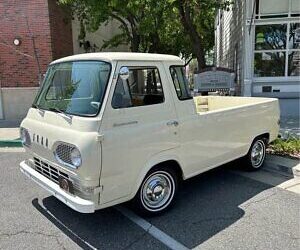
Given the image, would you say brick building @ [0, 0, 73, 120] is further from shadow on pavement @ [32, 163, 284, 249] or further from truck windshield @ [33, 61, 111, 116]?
shadow on pavement @ [32, 163, 284, 249]

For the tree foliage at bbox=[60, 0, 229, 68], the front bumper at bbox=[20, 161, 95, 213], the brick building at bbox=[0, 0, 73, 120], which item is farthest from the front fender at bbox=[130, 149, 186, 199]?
the brick building at bbox=[0, 0, 73, 120]

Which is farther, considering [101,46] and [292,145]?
[101,46]

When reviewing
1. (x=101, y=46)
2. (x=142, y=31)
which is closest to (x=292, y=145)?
(x=142, y=31)

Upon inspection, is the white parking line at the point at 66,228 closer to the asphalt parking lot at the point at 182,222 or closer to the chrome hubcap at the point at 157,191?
the asphalt parking lot at the point at 182,222

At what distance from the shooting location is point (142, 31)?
12.5 meters

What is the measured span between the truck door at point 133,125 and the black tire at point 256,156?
6.57 feet

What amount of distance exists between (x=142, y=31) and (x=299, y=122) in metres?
6.39

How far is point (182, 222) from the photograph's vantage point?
158 inches

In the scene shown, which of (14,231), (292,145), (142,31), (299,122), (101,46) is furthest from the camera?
(101,46)

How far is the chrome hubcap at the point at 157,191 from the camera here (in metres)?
4.03

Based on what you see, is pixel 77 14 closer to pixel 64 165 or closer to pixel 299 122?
pixel 299 122

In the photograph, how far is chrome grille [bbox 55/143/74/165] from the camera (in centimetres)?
352

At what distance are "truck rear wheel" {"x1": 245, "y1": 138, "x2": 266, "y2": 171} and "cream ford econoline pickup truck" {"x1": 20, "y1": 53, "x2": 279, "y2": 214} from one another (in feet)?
3.26

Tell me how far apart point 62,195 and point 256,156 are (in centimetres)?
350
